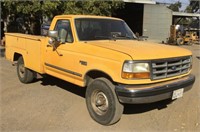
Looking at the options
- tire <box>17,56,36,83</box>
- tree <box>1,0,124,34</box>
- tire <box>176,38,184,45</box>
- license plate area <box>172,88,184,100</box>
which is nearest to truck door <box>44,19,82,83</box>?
tire <box>17,56,36,83</box>

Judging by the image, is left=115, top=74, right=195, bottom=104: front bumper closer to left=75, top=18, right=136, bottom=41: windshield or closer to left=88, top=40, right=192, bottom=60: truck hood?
left=88, top=40, right=192, bottom=60: truck hood

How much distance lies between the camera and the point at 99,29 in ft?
20.8

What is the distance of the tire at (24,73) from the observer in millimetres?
7940

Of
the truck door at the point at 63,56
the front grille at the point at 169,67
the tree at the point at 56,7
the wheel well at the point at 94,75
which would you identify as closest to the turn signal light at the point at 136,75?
the front grille at the point at 169,67

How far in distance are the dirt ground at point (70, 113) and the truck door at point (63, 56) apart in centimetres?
65

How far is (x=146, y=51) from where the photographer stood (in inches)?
197

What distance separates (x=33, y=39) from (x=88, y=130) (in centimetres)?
333

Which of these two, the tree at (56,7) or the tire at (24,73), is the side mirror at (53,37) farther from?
the tree at (56,7)

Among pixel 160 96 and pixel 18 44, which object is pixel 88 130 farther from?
pixel 18 44

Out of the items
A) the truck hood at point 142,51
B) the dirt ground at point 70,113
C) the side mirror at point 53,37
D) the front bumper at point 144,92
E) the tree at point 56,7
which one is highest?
the tree at point 56,7

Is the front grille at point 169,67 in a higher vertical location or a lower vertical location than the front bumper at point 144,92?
higher

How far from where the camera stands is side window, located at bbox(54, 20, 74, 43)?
617 centimetres

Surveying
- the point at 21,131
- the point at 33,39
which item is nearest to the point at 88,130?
the point at 21,131

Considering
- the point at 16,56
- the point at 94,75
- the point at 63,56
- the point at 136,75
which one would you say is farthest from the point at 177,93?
the point at 16,56
